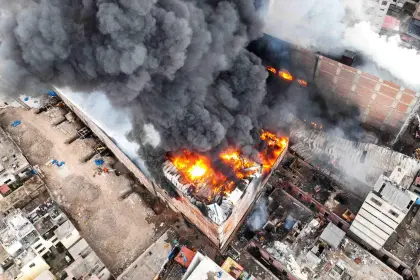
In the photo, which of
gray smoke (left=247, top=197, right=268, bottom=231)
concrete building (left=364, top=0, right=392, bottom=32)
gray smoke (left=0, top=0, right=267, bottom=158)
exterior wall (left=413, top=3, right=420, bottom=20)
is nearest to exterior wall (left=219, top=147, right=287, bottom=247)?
gray smoke (left=247, top=197, right=268, bottom=231)

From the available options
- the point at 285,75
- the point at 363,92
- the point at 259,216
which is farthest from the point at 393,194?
the point at 285,75

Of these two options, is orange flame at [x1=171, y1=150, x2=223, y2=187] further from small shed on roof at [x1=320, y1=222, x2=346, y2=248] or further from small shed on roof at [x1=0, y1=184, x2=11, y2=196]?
small shed on roof at [x1=0, y1=184, x2=11, y2=196]

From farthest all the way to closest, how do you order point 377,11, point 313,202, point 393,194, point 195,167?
point 377,11 → point 313,202 → point 195,167 → point 393,194

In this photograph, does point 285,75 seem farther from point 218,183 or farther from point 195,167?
point 218,183

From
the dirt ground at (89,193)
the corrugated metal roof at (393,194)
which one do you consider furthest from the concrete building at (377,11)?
the dirt ground at (89,193)

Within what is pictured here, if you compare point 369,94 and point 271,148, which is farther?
point 271,148

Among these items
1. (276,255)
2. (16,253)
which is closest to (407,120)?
(276,255)
